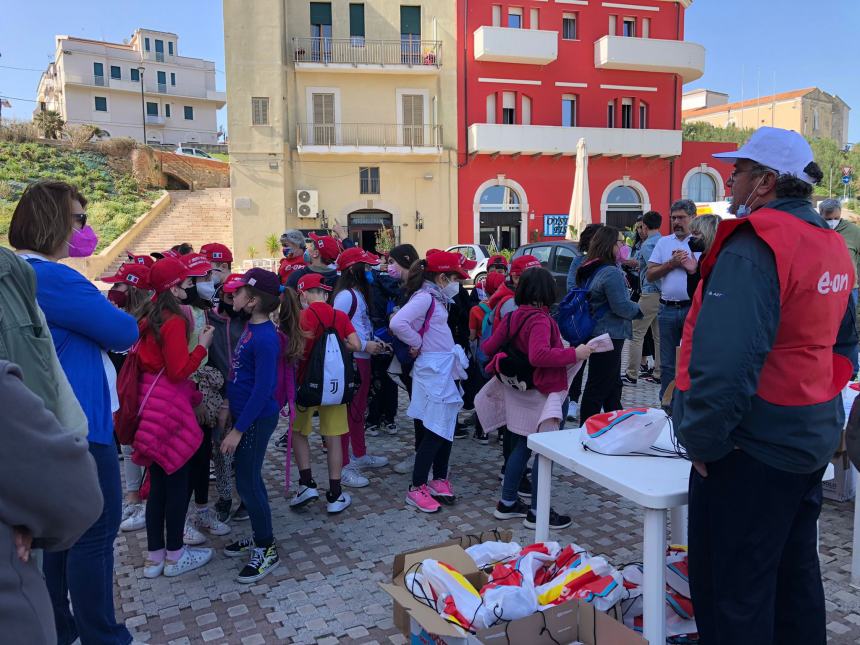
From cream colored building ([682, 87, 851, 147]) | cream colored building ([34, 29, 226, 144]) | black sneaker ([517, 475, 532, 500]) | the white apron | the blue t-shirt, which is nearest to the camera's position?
the blue t-shirt

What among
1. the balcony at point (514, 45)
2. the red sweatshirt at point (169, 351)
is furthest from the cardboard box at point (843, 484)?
the balcony at point (514, 45)

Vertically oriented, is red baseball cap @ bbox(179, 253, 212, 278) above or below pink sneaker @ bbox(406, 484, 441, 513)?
above

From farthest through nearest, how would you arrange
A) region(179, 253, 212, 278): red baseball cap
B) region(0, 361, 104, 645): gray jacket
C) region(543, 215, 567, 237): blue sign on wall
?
region(543, 215, 567, 237): blue sign on wall < region(179, 253, 212, 278): red baseball cap < region(0, 361, 104, 645): gray jacket

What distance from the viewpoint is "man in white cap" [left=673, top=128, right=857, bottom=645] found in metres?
2.04

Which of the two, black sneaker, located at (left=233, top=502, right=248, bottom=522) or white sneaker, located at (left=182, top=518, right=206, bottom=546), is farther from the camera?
black sneaker, located at (left=233, top=502, right=248, bottom=522)

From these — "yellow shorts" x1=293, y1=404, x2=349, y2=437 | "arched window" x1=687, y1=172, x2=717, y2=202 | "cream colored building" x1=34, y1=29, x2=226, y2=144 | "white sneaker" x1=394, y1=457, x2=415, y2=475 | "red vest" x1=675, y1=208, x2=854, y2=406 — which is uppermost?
"cream colored building" x1=34, y1=29, x2=226, y2=144

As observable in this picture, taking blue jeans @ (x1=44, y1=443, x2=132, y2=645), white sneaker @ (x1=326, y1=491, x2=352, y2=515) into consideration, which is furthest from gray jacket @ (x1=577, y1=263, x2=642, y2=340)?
blue jeans @ (x1=44, y1=443, x2=132, y2=645)

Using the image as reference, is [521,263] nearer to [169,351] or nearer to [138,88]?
[169,351]

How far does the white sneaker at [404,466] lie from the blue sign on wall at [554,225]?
21.4 metres

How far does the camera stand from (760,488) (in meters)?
2.10

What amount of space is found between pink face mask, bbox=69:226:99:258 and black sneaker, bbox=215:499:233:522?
6.44 feet

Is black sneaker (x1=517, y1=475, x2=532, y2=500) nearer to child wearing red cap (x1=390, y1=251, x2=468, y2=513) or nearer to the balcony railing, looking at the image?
child wearing red cap (x1=390, y1=251, x2=468, y2=513)

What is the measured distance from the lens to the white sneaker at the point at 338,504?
4.46 meters

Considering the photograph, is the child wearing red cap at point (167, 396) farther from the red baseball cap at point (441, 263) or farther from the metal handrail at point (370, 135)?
the metal handrail at point (370, 135)
